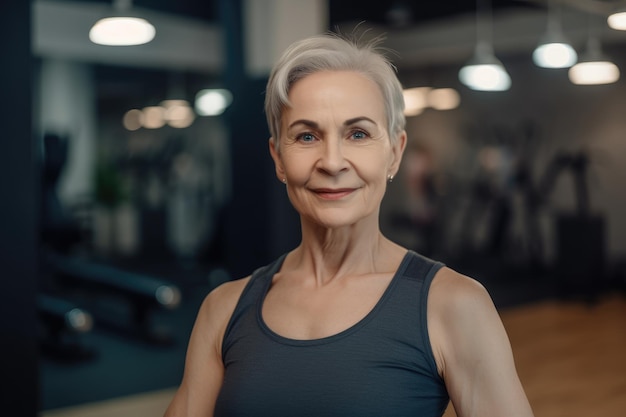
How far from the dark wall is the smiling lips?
2.58 metres

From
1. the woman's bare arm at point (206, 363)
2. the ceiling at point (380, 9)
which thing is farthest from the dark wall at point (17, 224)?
the ceiling at point (380, 9)

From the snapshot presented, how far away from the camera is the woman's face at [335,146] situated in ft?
3.44

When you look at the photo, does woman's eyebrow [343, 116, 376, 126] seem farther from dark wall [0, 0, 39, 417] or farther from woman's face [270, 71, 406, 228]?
dark wall [0, 0, 39, 417]

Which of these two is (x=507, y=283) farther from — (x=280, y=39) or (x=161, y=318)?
(x=280, y=39)

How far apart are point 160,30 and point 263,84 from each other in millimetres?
4108

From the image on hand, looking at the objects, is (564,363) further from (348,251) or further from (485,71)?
(348,251)

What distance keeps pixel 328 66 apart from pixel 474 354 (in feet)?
1.35

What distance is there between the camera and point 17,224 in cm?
335

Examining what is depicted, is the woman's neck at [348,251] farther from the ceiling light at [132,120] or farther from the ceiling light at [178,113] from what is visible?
the ceiling light at [178,113]

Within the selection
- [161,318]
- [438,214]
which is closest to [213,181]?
[161,318]

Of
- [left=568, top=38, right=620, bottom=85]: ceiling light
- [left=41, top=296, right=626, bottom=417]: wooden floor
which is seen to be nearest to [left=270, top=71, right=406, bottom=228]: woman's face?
[left=41, top=296, right=626, bottom=417]: wooden floor

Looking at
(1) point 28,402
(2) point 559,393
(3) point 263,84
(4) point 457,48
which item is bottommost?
(2) point 559,393

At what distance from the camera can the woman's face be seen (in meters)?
1.05

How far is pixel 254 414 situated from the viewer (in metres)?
1.05
